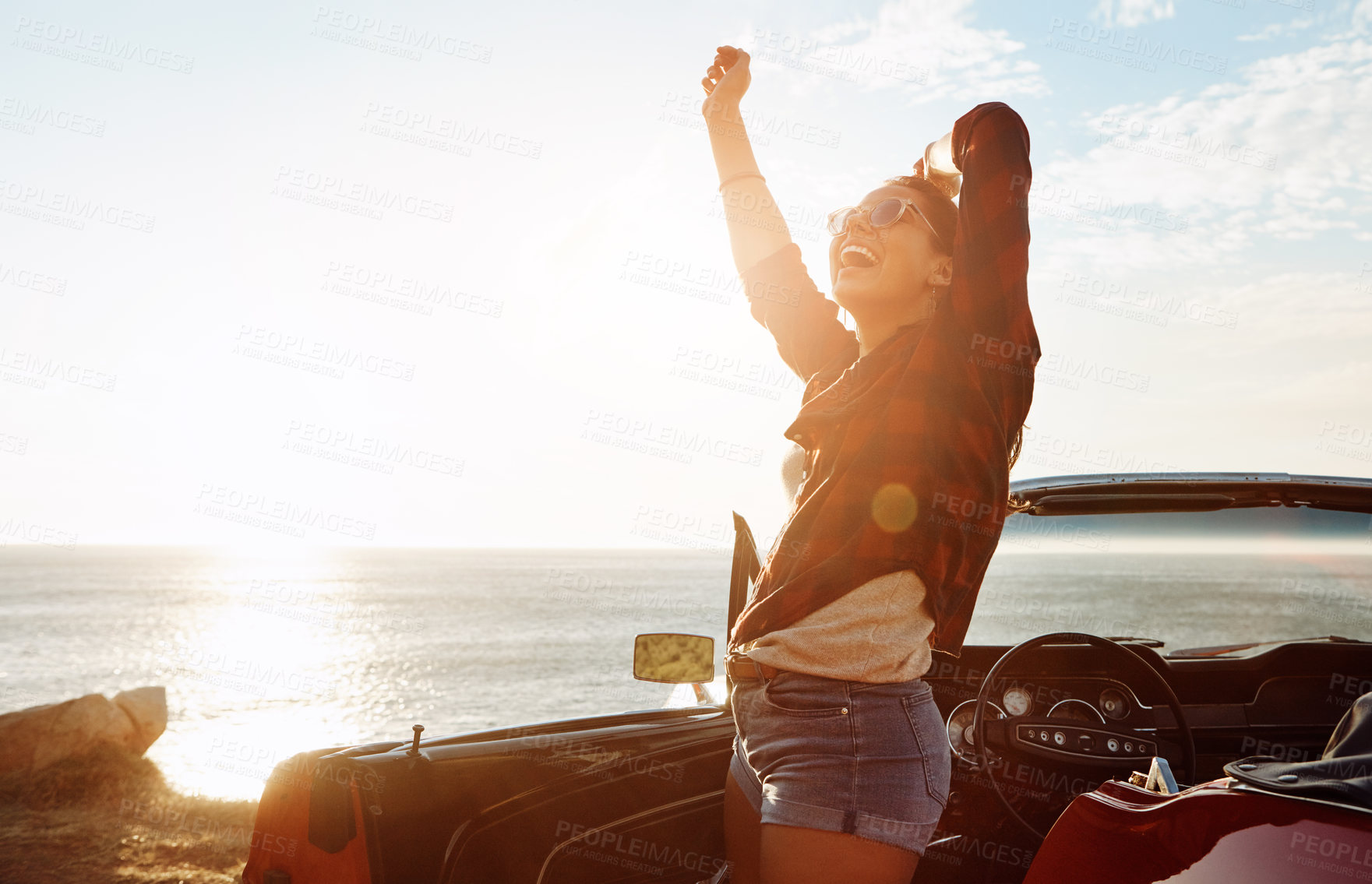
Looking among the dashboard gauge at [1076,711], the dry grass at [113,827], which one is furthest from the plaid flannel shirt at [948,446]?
the dry grass at [113,827]

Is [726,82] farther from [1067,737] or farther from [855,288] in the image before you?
[1067,737]

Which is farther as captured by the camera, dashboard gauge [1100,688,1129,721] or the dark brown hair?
dashboard gauge [1100,688,1129,721]

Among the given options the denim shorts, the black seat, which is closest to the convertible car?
the black seat

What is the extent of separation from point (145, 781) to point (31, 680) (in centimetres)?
2714

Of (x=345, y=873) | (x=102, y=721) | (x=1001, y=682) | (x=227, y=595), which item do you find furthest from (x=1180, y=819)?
(x=227, y=595)

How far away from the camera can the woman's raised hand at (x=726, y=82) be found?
2111 mm

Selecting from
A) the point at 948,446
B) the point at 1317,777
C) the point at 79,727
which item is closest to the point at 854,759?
the point at 948,446

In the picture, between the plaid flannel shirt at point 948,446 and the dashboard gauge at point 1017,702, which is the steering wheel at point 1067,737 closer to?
the dashboard gauge at point 1017,702

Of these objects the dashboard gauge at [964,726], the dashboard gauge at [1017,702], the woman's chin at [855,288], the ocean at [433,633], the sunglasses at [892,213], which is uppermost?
the sunglasses at [892,213]

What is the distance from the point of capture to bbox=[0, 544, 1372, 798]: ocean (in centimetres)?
352

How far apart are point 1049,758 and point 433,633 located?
2090 inches

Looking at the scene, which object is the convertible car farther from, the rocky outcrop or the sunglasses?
the rocky outcrop

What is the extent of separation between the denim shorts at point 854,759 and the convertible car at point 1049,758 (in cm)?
26

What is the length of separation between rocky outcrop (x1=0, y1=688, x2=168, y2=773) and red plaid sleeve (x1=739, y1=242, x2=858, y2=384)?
17.2 metres
